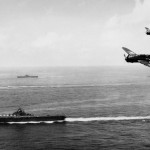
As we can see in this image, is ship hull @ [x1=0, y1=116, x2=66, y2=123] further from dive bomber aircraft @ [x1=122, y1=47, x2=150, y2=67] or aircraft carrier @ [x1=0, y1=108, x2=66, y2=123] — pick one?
dive bomber aircraft @ [x1=122, y1=47, x2=150, y2=67]

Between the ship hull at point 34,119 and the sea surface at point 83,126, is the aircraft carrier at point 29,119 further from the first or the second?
the sea surface at point 83,126

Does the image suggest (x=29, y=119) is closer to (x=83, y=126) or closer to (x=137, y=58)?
(x=83, y=126)

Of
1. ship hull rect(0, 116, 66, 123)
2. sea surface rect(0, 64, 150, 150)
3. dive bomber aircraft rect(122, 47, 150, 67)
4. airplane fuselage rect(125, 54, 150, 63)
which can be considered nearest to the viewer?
dive bomber aircraft rect(122, 47, 150, 67)

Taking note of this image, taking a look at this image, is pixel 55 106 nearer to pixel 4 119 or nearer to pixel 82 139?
pixel 4 119

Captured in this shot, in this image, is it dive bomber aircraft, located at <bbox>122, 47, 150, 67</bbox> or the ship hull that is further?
the ship hull

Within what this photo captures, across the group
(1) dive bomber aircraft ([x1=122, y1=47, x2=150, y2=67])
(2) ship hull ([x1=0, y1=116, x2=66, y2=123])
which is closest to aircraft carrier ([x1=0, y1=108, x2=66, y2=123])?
(2) ship hull ([x1=0, y1=116, x2=66, y2=123])

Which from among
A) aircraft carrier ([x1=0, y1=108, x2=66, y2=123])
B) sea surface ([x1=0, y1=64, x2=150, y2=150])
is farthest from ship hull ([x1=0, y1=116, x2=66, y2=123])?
sea surface ([x1=0, y1=64, x2=150, y2=150])

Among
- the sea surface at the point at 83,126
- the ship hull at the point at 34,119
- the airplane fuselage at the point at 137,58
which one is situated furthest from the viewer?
the ship hull at the point at 34,119

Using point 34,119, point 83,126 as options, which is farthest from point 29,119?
point 83,126

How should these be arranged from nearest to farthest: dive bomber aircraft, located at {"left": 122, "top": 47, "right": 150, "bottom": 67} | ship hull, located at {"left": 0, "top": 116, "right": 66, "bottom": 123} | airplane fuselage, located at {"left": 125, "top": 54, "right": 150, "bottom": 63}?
dive bomber aircraft, located at {"left": 122, "top": 47, "right": 150, "bottom": 67}
airplane fuselage, located at {"left": 125, "top": 54, "right": 150, "bottom": 63}
ship hull, located at {"left": 0, "top": 116, "right": 66, "bottom": 123}

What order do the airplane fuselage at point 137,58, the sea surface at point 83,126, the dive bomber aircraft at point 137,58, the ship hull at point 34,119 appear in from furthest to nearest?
the ship hull at point 34,119
the sea surface at point 83,126
the airplane fuselage at point 137,58
the dive bomber aircraft at point 137,58

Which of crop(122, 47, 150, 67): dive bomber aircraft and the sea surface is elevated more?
crop(122, 47, 150, 67): dive bomber aircraft

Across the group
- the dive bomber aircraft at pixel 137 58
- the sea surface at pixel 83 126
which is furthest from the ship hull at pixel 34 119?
the dive bomber aircraft at pixel 137 58
